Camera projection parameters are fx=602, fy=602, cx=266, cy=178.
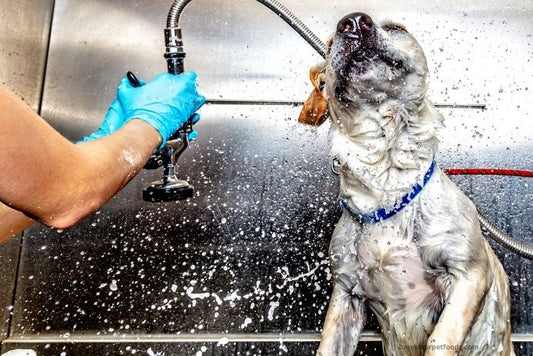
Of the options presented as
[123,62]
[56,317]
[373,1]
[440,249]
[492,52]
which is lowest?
[56,317]

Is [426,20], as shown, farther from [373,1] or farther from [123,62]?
[123,62]

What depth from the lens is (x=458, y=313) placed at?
1.81 meters

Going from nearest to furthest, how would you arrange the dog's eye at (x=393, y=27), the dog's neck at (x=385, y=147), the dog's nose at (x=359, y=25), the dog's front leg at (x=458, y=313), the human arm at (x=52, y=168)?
1. the human arm at (x=52, y=168)
2. the dog's front leg at (x=458, y=313)
3. the dog's nose at (x=359, y=25)
4. the dog's neck at (x=385, y=147)
5. the dog's eye at (x=393, y=27)

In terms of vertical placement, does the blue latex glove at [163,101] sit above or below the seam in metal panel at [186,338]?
above

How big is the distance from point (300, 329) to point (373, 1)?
1.63 m

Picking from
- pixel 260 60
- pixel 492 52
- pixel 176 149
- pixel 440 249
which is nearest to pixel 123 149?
pixel 176 149

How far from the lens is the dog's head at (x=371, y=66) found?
1.90 meters

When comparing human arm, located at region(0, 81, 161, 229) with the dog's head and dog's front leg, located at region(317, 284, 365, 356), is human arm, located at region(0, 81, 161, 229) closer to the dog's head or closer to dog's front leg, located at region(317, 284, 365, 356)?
the dog's head

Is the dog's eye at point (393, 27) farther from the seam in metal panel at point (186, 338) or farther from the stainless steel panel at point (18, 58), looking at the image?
the stainless steel panel at point (18, 58)

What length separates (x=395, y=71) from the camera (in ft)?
Result: 6.35

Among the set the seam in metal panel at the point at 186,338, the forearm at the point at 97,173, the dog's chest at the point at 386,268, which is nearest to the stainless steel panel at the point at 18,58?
the seam in metal panel at the point at 186,338

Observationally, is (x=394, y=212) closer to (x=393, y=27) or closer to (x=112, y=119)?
(x=393, y=27)

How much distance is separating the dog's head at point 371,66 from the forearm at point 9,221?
1163 mm

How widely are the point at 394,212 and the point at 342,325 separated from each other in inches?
17.4
